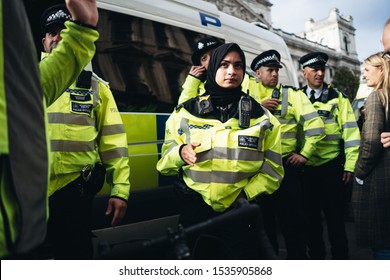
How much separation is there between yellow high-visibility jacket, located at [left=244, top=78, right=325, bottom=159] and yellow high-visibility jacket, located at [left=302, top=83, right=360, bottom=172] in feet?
0.77

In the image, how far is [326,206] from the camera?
126 inches

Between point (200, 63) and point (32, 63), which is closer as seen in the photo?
point (32, 63)

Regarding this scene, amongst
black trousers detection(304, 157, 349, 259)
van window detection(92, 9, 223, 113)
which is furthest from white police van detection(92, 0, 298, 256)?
black trousers detection(304, 157, 349, 259)

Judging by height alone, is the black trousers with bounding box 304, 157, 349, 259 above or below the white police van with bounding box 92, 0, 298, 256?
below

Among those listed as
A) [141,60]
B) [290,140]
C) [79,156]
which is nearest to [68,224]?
[79,156]

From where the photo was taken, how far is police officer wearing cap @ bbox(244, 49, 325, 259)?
2.92 metres

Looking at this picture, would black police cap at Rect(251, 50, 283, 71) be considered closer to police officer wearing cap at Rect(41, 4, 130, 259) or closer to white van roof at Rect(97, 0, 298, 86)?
white van roof at Rect(97, 0, 298, 86)

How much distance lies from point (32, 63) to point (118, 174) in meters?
1.19

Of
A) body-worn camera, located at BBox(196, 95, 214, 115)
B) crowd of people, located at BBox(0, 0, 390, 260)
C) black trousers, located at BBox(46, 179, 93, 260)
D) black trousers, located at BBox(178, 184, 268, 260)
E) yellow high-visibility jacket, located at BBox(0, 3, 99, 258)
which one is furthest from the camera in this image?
body-worn camera, located at BBox(196, 95, 214, 115)

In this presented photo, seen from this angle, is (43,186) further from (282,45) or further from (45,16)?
(282,45)

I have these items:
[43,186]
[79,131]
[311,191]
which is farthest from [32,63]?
[311,191]

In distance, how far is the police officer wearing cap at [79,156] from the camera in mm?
1767

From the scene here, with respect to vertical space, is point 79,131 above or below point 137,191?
above
